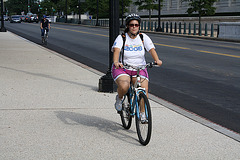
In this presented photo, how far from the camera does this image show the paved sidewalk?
16.6ft

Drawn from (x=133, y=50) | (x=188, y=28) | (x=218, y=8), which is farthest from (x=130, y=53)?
(x=218, y=8)

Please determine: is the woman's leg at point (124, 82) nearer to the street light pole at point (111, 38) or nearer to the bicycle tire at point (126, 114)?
the bicycle tire at point (126, 114)

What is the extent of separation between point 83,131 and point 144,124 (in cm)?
108

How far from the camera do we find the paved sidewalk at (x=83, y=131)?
16.6 ft

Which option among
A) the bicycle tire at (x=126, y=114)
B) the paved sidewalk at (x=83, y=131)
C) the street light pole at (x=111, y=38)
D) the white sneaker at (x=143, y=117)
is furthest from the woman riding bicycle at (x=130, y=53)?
the street light pole at (x=111, y=38)

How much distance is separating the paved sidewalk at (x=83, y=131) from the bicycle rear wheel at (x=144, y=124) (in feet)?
0.35

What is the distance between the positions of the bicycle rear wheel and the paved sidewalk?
11cm

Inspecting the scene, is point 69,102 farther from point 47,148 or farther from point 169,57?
point 169,57

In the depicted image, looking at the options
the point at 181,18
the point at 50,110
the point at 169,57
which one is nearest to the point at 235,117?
the point at 50,110

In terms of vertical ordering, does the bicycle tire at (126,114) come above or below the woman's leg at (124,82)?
below

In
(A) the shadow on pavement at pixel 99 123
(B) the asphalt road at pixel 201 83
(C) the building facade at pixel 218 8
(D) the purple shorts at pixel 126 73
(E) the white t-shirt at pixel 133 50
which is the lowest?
(B) the asphalt road at pixel 201 83

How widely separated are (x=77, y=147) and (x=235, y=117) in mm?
3283

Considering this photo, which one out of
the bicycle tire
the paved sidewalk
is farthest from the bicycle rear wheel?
the bicycle tire

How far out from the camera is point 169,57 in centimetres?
1759
